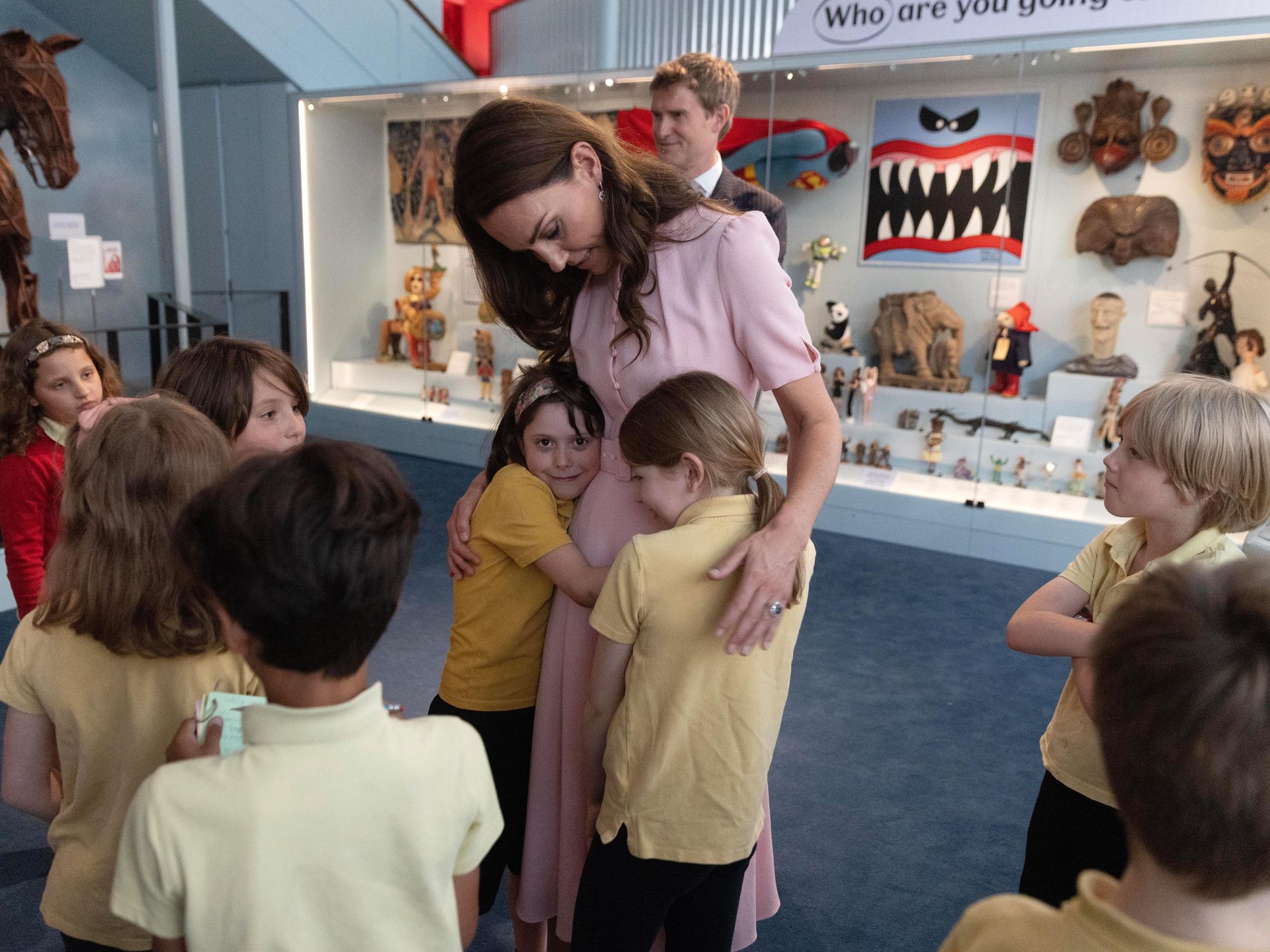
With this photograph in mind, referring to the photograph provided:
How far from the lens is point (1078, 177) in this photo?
5.37m

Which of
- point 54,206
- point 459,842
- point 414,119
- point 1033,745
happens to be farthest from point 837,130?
point 54,206

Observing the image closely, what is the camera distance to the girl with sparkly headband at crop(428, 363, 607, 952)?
1693mm

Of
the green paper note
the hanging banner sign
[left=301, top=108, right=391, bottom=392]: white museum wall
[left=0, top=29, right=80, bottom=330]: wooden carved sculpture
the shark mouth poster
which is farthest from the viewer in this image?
[left=301, top=108, right=391, bottom=392]: white museum wall

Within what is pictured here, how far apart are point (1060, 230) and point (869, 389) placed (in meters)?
1.30

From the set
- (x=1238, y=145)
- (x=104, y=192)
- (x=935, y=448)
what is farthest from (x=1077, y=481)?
(x=104, y=192)

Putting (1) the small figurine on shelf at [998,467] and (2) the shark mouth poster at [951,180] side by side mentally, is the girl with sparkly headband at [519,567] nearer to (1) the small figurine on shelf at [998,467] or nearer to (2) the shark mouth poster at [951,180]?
(1) the small figurine on shelf at [998,467]

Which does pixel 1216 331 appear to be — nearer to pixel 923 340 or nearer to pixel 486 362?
pixel 923 340

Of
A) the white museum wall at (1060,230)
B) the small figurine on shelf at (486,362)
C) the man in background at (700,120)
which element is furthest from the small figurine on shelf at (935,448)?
the small figurine on shelf at (486,362)

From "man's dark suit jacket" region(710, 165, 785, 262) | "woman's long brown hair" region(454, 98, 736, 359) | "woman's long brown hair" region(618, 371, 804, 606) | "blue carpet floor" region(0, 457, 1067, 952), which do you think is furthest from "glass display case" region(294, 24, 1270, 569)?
"woman's long brown hair" region(618, 371, 804, 606)

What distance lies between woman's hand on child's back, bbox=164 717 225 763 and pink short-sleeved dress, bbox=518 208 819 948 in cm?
64

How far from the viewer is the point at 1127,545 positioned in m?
1.65

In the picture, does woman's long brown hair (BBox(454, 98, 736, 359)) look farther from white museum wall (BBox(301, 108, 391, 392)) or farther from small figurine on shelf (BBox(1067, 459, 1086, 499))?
white museum wall (BBox(301, 108, 391, 392))

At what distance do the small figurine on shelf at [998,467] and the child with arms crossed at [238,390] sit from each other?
14.2 ft

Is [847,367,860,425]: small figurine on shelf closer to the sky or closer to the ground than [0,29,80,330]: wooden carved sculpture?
closer to the ground
